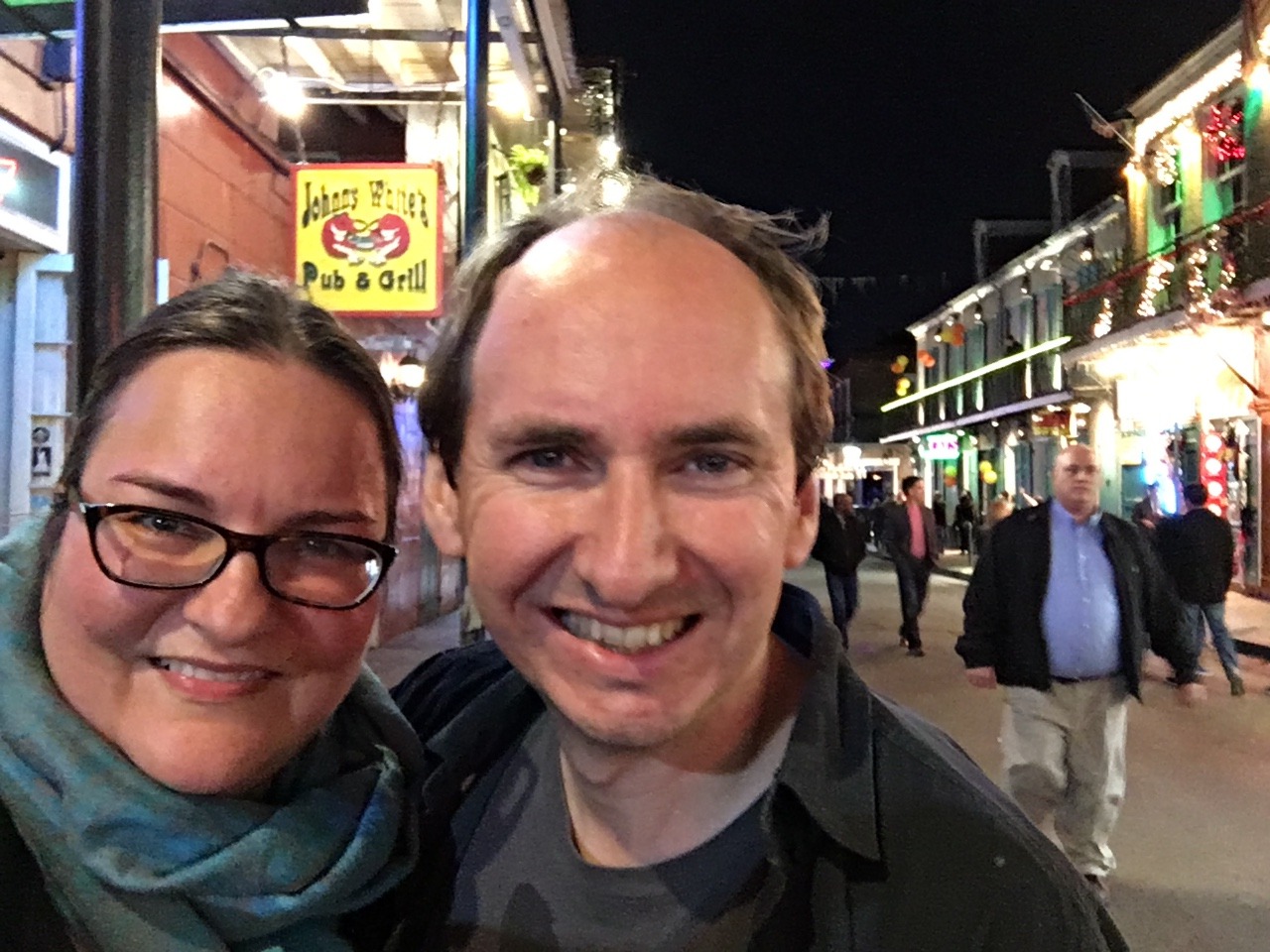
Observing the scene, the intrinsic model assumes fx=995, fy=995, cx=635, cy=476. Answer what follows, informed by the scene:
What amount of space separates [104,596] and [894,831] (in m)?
1.04

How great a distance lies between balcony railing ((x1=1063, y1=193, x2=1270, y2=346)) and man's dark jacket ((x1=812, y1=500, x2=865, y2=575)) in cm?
713

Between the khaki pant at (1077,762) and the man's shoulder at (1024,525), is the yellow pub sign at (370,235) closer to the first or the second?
the man's shoulder at (1024,525)

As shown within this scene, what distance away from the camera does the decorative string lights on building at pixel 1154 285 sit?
1617cm

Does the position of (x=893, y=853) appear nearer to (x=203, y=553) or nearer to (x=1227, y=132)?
(x=203, y=553)

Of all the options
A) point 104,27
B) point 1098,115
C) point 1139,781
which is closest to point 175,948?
point 104,27

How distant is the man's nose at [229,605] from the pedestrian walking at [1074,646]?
4.29m

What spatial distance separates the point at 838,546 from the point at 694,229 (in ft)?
30.4

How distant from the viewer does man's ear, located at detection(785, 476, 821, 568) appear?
1.44m

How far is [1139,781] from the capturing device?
20.9 feet

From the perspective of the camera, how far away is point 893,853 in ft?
4.08

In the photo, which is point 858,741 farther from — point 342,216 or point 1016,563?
point 342,216

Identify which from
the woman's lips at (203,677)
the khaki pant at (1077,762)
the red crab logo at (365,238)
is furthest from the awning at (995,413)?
the woman's lips at (203,677)

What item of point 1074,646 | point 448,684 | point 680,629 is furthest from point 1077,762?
point 680,629

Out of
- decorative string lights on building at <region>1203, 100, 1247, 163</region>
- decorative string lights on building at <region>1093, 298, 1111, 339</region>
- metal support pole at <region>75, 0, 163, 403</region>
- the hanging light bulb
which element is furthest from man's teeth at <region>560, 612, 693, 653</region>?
decorative string lights on building at <region>1093, 298, 1111, 339</region>
